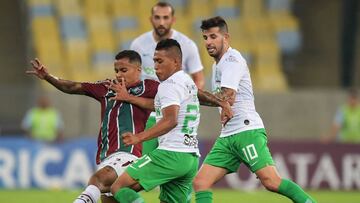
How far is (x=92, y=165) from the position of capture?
64.7 ft

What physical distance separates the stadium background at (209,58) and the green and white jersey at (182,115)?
11.8 metres

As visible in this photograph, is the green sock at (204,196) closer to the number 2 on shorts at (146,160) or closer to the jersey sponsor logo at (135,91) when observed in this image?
the number 2 on shorts at (146,160)

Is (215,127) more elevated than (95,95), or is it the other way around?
(95,95)

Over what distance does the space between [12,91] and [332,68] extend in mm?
7377

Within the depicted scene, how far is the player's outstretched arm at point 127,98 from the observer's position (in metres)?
10.5

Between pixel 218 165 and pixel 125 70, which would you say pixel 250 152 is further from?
pixel 125 70

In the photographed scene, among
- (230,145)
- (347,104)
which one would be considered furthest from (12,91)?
(230,145)

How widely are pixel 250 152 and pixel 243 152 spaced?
7 centimetres

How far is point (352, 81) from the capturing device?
25344 millimetres

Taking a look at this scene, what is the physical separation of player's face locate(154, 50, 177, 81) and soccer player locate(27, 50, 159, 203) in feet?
1.44

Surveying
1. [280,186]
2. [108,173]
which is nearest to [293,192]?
[280,186]

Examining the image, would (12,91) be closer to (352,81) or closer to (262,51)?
(262,51)

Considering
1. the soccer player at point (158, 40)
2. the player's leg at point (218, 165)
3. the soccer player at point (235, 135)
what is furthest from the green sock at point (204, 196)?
the soccer player at point (158, 40)

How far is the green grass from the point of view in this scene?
1670cm
